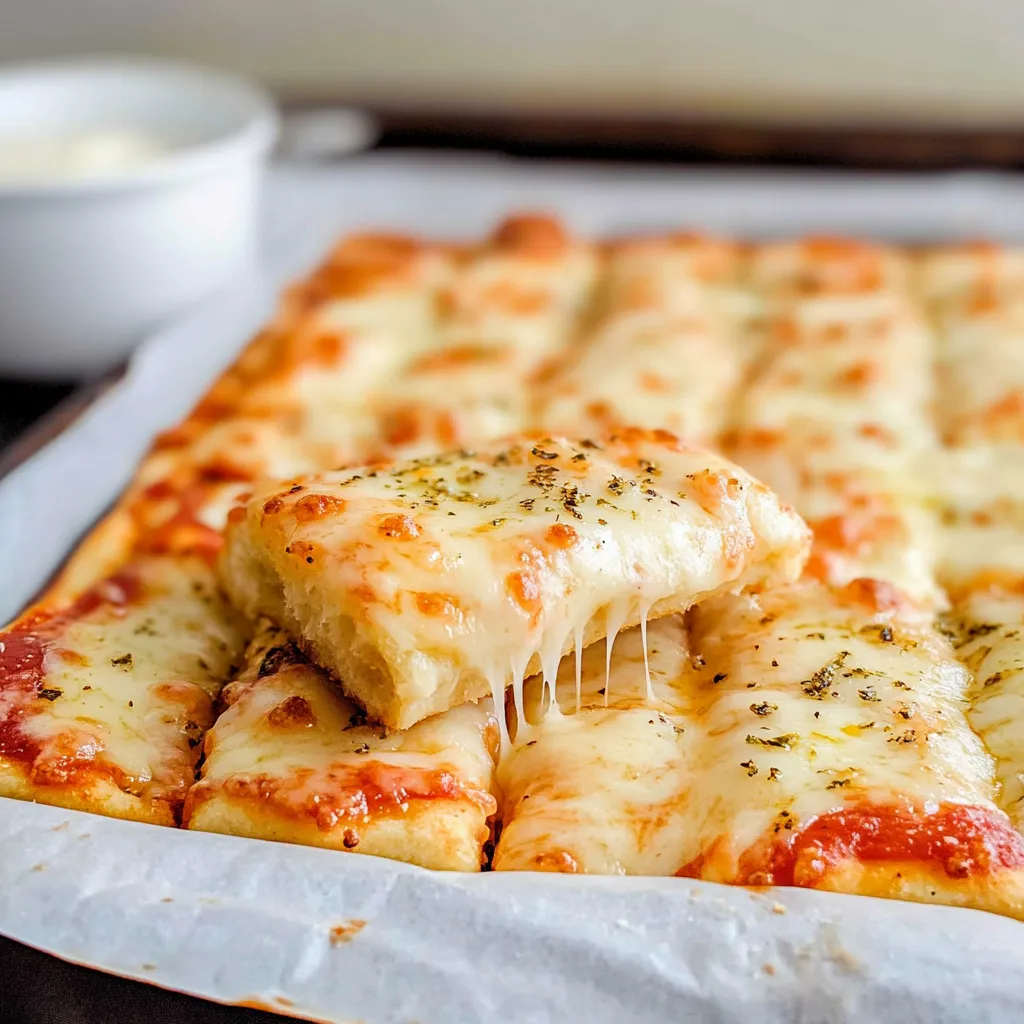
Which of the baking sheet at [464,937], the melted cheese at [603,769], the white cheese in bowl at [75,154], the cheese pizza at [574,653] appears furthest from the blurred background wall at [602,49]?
the baking sheet at [464,937]

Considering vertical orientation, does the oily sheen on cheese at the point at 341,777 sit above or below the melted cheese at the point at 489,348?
above

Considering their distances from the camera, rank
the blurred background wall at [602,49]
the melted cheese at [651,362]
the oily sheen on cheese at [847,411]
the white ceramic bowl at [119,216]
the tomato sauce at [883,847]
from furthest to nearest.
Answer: the blurred background wall at [602,49] → the white ceramic bowl at [119,216] → the melted cheese at [651,362] → the oily sheen on cheese at [847,411] → the tomato sauce at [883,847]

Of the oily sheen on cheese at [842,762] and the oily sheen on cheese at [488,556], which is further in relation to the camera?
the oily sheen on cheese at [488,556]

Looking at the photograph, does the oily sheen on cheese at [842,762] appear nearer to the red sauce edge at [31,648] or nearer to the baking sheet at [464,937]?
the baking sheet at [464,937]

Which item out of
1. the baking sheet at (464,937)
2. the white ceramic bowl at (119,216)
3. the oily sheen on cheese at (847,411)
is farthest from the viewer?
the white ceramic bowl at (119,216)

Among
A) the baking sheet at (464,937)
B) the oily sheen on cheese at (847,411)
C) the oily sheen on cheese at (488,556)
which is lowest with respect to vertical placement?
the baking sheet at (464,937)

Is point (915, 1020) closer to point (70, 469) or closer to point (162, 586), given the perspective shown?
point (162, 586)

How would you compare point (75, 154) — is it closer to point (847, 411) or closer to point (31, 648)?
point (31, 648)

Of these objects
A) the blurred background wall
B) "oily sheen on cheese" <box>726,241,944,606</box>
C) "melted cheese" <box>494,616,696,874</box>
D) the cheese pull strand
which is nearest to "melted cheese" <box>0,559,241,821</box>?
"melted cheese" <box>494,616,696,874</box>

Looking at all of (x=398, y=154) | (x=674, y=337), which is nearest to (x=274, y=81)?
(x=398, y=154)
